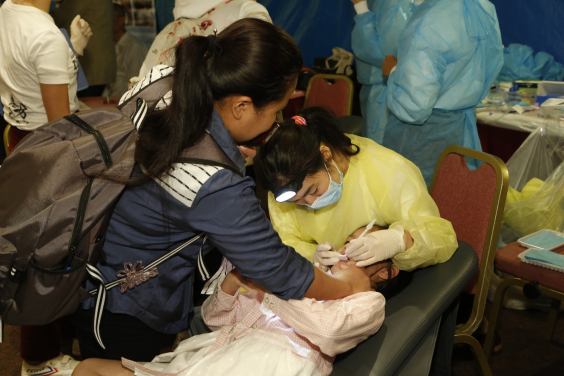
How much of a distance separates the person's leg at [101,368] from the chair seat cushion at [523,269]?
1260 mm

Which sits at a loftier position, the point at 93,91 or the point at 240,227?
the point at 240,227

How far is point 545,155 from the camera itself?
246cm

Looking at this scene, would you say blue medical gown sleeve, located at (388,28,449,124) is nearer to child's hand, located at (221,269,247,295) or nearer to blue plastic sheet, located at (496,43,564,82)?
child's hand, located at (221,269,247,295)

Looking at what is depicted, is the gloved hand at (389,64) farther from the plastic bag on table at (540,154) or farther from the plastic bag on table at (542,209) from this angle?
the plastic bag on table at (542,209)

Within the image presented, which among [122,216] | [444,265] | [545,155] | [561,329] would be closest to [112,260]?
Result: [122,216]

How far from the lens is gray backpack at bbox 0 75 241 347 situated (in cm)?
92

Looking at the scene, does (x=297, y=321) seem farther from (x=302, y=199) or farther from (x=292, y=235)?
(x=292, y=235)

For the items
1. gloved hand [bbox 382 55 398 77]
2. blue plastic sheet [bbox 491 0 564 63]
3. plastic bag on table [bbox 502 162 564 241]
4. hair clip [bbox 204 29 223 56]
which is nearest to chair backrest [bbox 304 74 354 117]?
gloved hand [bbox 382 55 398 77]

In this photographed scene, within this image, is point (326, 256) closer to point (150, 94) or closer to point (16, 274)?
point (150, 94)

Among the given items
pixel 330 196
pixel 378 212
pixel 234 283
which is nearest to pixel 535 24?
pixel 378 212

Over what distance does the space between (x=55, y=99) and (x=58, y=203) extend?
114 cm

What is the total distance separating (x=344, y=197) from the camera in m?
1.58

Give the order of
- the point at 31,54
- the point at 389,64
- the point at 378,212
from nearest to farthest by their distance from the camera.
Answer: the point at 378,212 < the point at 31,54 < the point at 389,64

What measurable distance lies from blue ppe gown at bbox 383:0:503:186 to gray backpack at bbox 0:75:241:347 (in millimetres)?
1473
